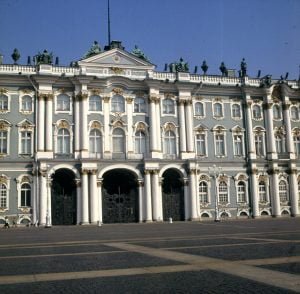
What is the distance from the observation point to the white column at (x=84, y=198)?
45.0 m

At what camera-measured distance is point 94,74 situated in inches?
1918

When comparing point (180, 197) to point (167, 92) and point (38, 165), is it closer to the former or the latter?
point (167, 92)

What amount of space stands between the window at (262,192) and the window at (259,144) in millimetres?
3482

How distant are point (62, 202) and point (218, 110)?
2052 centimetres

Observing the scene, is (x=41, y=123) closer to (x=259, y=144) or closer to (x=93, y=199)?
(x=93, y=199)

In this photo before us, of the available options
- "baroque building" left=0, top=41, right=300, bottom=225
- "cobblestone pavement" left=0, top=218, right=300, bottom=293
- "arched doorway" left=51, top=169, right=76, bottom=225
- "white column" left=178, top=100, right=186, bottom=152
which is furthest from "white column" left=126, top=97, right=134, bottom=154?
"cobblestone pavement" left=0, top=218, right=300, bottom=293

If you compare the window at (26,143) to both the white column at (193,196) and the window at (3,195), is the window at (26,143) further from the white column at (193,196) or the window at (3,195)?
the white column at (193,196)

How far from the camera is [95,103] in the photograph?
48.6 m

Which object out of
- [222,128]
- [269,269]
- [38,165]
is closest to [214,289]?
[269,269]

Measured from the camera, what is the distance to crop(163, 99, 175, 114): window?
167 feet

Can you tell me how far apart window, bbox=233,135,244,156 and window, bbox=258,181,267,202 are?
13.7ft

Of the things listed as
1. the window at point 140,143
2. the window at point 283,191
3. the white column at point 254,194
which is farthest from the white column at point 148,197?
the window at point 283,191

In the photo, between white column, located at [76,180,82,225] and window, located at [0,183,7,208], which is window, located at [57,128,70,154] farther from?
window, located at [0,183,7,208]

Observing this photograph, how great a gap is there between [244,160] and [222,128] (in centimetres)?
443
